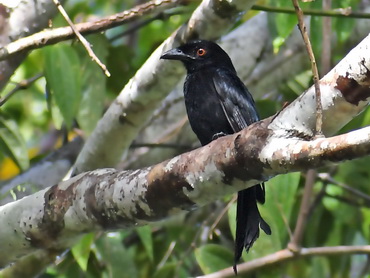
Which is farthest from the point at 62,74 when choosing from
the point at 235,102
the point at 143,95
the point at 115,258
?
the point at 115,258

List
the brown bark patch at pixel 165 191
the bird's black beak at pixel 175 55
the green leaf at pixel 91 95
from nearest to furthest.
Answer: the brown bark patch at pixel 165 191, the bird's black beak at pixel 175 55, the green leaf at pixel 91 95

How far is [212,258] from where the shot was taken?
171 inches

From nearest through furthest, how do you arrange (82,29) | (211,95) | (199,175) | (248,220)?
(199,175) < (248,220) < (82,29) < (211,95)

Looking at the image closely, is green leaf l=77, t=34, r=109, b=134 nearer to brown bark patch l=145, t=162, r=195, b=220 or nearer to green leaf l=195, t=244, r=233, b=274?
green leaf l=195, t=244, r=233, b=274

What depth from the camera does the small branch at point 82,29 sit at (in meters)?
3.50

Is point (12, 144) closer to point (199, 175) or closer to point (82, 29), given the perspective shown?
point (82, 29)

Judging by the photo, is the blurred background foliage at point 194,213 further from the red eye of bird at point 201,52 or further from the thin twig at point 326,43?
the red eye of bird at point 201,52

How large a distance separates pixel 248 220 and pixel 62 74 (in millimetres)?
1229

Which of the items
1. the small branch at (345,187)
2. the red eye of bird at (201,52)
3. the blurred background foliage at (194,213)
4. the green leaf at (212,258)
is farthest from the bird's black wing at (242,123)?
the small branch at (345,187)

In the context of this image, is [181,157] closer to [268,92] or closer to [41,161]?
[41,161]

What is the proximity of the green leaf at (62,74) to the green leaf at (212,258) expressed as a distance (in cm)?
99

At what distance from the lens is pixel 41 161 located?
5.19m

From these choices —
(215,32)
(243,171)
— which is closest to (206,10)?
(215,32)

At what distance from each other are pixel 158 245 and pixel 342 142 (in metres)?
3.19
